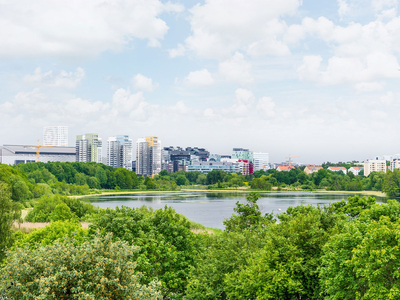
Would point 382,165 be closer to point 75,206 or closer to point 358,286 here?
Result: point 75,206

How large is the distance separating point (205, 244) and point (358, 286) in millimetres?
7811

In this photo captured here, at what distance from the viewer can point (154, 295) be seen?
8.60 meters

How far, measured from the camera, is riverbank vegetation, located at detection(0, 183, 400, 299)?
7.83m

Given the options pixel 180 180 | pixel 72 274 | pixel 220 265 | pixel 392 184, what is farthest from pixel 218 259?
pixel 180 180

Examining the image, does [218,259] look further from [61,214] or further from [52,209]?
[52,209]

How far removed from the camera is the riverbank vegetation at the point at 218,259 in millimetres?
7832

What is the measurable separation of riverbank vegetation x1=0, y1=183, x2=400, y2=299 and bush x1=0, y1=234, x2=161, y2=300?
0.8 inches

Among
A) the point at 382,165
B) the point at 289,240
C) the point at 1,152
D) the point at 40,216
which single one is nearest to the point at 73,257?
the point at 289,240

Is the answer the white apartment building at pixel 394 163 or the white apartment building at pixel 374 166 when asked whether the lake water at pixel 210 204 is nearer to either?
the white apartment building at pixel 374 166

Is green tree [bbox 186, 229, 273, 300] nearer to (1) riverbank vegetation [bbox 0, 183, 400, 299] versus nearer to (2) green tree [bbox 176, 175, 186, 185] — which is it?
(1) riverbank vegetation [bbox 0, 183, 400, 299]

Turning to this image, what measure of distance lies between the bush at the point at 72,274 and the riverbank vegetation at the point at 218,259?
0.02 metres

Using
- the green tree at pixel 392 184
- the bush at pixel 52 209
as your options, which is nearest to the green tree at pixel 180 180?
the green tree at pixel 392 184

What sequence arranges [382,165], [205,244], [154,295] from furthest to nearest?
[382,165]
[205,244]
[154,295]

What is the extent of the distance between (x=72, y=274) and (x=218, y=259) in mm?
6643
